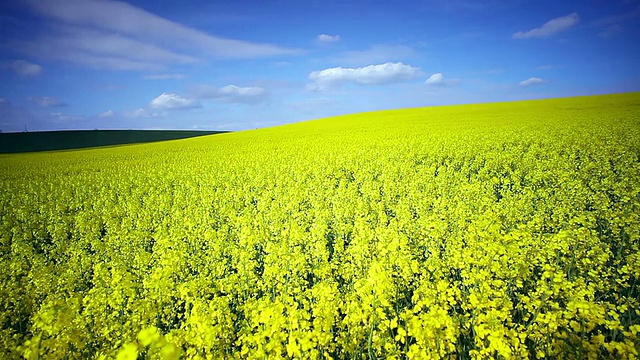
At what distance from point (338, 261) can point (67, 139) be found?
314ft

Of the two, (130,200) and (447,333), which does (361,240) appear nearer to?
(447,333)

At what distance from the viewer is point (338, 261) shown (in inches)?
287

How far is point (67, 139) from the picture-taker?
78688 mm

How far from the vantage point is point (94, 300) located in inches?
203

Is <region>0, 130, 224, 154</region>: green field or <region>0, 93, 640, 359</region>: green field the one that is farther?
<region>0, 130, 224, 154</region>: green field

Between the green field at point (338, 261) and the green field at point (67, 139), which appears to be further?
the green field at point (67, 139)

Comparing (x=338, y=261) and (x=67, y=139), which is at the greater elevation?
(x=67, y=139)

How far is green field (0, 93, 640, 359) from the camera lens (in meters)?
3.96

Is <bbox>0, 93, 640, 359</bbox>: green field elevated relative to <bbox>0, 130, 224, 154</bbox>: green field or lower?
lower

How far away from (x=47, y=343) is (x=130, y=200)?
12427 mm

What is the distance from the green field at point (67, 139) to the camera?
234 ft

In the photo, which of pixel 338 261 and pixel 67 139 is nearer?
pixel 338 261

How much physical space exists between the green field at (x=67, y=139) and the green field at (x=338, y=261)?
222 feet

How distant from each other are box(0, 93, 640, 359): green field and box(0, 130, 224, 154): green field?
67.7 m
